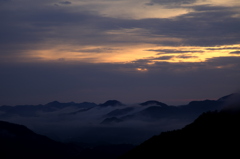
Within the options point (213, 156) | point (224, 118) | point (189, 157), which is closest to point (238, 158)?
point (213, 156)

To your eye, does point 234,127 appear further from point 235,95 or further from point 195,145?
point 235,95

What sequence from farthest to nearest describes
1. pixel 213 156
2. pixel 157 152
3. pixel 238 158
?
pixel 157 152 < pixel 213 156 < pixel 238 158

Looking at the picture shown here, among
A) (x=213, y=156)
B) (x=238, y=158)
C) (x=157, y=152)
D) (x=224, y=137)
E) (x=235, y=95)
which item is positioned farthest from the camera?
(x=235, y=95)

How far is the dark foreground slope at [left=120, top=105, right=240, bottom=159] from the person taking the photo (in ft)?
402

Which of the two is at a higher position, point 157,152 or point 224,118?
point 224,118

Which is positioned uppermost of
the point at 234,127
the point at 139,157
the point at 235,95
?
the point at 235,95

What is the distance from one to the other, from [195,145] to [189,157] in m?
9.44

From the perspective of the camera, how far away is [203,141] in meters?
133

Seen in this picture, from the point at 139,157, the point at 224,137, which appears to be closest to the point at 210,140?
the point at 224,137

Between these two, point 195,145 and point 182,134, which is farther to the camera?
point 182,134

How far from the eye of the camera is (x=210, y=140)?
431ft

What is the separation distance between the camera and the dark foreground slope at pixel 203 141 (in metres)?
123

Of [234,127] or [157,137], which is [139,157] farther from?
[234,127]

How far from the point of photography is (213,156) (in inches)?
4643
